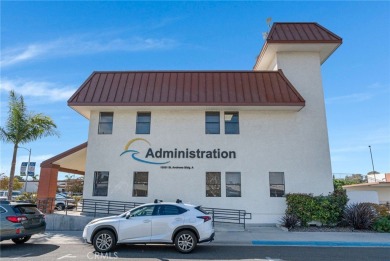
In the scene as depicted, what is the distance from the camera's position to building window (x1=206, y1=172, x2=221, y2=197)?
15702 millimetres

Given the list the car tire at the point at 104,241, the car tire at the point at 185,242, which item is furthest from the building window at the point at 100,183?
the car tire at the point at 185,242

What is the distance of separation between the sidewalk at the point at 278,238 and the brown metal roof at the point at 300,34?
1100 centimetres

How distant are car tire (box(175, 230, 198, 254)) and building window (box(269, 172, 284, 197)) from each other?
8.04 meters

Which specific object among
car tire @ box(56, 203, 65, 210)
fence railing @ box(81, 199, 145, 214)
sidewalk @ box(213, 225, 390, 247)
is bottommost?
sidewalk @ box(213, 225, 390, 247)

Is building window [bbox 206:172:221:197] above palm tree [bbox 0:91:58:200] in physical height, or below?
below

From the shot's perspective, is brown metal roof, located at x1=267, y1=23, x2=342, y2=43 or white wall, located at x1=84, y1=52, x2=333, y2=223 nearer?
white wall, located at x1=84, y1=52, x2=333, y2=223

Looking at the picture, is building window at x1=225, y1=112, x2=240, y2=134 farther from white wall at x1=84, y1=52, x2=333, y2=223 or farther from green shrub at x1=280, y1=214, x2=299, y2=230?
green shrub at x1=280, y1=214, x2=299, y2=230

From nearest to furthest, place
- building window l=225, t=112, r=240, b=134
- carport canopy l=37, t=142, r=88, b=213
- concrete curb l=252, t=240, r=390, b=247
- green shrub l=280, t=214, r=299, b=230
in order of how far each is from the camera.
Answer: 1. concrete curb l=252, t=240, r=390, b=247
2. green shrub l=280, t=214, r=299, b=230
3. carport canopy l=37, t=142, r=88, b=213
4. building window l=225, t=112, r=240, b=134

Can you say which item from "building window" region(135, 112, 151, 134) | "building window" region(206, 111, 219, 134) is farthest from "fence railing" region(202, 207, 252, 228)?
"building window" region(135, 112, 151, 134)

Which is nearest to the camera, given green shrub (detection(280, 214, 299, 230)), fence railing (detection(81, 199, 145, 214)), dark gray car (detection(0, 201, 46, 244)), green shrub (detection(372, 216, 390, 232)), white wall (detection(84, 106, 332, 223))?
dark gray car (detection(0, 201, 46, 244))

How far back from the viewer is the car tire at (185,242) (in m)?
8.89

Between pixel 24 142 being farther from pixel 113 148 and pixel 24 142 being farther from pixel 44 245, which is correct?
pixel 44 245

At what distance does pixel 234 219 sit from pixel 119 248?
24.5ft

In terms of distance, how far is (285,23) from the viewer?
716 inches
